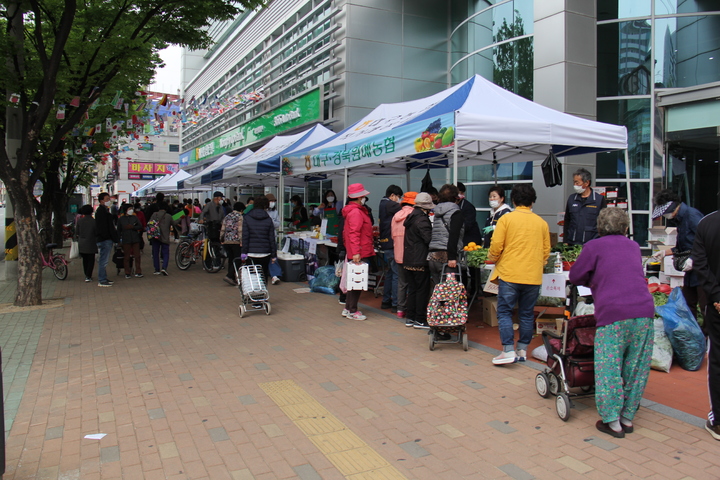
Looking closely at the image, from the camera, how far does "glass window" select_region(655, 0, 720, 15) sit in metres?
11.2

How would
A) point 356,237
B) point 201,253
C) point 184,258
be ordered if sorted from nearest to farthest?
point 356,237
point 184,258
point 201,253

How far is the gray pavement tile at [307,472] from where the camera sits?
325cm

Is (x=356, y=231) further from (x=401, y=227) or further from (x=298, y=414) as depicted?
(x=298, y=414)

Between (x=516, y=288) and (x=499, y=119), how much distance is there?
2.56 metres

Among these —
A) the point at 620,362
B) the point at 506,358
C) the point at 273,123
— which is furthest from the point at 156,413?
the point at 273,123

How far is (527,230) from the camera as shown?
4.96 m

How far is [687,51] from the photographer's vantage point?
36.8 ft

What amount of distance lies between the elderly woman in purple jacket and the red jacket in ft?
13.0

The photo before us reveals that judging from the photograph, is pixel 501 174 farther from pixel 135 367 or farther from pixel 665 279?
pixel 135 367

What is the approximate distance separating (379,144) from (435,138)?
139cm

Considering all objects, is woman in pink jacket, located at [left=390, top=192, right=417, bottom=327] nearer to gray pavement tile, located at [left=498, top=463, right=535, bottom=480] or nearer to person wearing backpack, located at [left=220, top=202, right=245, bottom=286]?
gray pavement tile, located at [left=498, top=463, right=535, bottom=480]

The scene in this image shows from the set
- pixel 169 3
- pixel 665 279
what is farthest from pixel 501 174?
pixel 169 3

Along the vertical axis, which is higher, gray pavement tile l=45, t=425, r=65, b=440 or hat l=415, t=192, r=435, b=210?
hat l=415, t=192, r=435, b=210

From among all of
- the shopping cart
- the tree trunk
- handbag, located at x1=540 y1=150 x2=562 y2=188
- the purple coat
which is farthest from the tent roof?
the tree trunk
